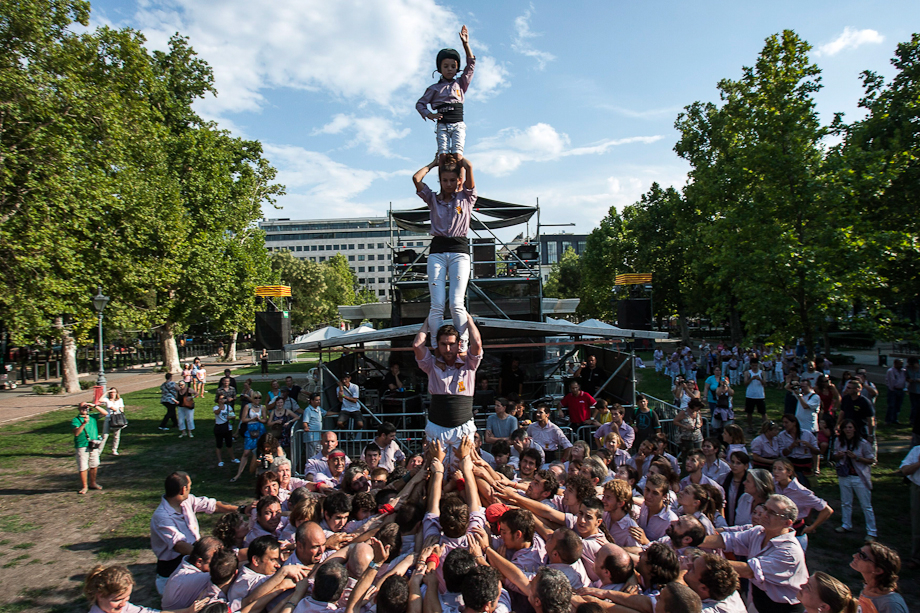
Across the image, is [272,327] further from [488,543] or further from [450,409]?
[488,543]

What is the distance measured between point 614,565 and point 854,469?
528 centimetres

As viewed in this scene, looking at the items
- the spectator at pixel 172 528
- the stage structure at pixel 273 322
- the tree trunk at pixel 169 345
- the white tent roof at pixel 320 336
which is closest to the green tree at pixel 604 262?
the stage structure at pixel 273 322

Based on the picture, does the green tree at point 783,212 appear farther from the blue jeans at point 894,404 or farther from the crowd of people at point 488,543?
the crowd of people at point 488,543

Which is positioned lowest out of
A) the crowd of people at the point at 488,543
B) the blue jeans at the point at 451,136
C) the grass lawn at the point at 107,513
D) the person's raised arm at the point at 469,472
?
the grass lawn at the point at 107,513

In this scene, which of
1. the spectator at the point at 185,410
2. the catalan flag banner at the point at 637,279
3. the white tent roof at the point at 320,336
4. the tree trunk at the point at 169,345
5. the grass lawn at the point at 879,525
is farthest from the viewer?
the tree trunk at the point at 169,345

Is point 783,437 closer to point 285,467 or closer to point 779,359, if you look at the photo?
point 285,467

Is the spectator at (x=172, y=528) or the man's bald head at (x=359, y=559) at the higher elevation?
the man's bald head at (x=359, y=559)

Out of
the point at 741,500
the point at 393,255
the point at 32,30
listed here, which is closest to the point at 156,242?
the point at 32,30

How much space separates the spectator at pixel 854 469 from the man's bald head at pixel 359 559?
6.53 metres

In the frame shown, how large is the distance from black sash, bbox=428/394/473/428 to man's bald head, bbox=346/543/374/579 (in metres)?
1.46

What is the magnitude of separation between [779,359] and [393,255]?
1542 centimetres

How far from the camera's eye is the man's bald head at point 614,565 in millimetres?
3762

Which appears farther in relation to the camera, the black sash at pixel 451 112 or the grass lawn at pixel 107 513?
the grass lawn at pixel 107 513

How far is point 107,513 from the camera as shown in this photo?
8766mm
